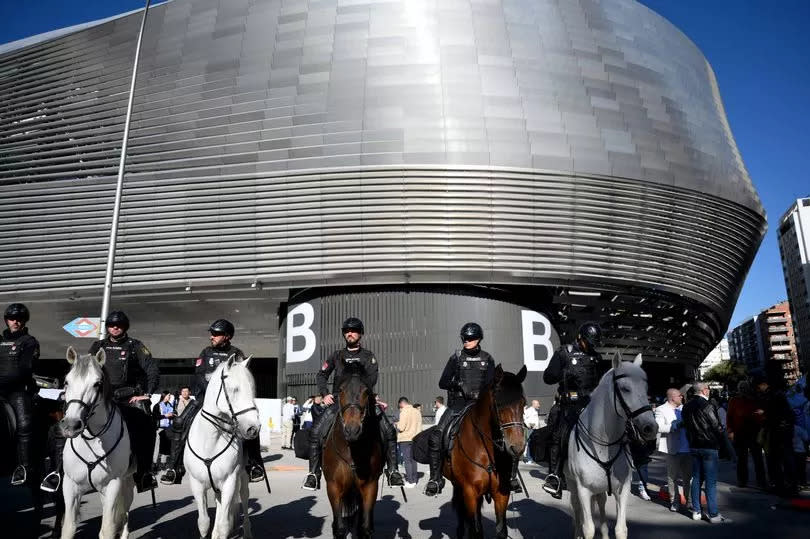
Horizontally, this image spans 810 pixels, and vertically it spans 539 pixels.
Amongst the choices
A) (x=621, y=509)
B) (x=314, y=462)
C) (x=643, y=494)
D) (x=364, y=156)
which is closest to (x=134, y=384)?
(x=314, y=462)

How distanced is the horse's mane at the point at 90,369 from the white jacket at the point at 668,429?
8432 mm

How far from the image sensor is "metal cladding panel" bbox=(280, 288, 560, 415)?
25328 mm

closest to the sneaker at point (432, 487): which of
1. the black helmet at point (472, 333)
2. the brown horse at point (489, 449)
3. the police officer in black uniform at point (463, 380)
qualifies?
the police officer in black uniform at point (463, 380)

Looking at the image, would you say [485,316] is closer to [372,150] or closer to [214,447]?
[372,150]

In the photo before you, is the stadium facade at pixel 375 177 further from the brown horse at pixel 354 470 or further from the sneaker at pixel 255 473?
the brown horse at pixel 354 470

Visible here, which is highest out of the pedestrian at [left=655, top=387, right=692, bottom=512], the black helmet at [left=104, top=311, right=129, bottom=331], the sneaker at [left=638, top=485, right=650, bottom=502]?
the black helmet at [left=104, top=311, right=129, bottom=331]

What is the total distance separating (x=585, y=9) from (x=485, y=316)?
52.1 feet

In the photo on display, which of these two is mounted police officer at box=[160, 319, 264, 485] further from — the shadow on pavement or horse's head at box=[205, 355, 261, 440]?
the shadow on pavement

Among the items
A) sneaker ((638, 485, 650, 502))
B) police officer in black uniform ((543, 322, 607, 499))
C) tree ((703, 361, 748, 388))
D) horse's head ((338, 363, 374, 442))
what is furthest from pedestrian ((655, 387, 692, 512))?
tree ((703, 361, 748, 388))

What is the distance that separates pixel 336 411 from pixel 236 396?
1.12 metres

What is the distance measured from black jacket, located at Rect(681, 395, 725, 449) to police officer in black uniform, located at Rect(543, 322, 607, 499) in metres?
2.92

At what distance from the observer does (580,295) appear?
27156 millimetres

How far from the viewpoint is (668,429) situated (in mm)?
10445

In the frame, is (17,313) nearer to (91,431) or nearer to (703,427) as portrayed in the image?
(91,431)
